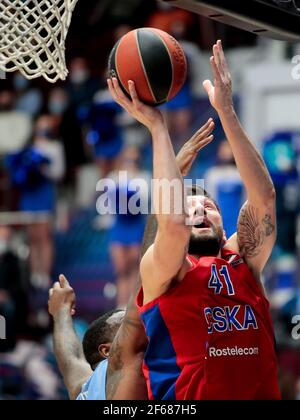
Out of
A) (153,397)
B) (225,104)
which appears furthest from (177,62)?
(153,397)

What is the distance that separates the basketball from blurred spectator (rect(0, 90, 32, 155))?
6413 mm

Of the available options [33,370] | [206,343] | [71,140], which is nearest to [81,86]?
[71,140]

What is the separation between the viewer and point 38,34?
4074mm

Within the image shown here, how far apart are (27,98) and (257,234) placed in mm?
6974

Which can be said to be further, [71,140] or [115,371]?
[71,140]

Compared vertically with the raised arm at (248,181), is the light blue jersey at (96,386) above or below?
below

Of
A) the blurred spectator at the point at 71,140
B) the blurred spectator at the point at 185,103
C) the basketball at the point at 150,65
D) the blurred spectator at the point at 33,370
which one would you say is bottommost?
the blurred spectator at the point at 33,370

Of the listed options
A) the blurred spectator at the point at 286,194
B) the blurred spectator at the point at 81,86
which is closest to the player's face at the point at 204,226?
the blurred spectator at the point at 286,194

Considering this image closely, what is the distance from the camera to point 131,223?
28.3ft

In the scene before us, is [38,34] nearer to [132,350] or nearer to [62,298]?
[62,298]

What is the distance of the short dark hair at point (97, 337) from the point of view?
4.09 metres

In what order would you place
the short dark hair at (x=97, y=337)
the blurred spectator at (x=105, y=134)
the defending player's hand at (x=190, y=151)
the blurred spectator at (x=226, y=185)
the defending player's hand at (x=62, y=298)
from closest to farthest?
the defending player's hand at (x=190, y=151) < the short dark hair at (x=97, y=337) < the defending player's hand at (x=62, y=298) < the blurred spectator at (x=226, y=185) < the blurred spectator at (x=105, y=134)

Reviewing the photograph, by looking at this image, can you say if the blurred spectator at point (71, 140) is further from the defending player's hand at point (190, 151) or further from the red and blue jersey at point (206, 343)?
the red and blue jersey at point (206, 343)

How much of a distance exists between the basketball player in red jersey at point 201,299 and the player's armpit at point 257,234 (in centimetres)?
7
